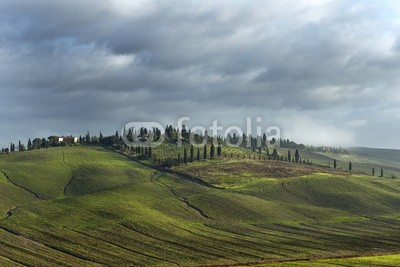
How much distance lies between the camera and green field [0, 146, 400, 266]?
306ft

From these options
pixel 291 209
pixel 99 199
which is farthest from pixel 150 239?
pixel 291 209

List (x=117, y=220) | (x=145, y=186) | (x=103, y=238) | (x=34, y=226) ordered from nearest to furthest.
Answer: (x=103, y=238)
(x=34, y=226)
(x=117, y=220)
(x=145, y=186)

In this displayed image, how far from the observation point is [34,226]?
4742 inches

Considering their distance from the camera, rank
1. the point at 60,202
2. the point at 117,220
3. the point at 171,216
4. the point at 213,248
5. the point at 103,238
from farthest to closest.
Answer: the point at 60,202, the point at 171,216, the point at 117,220, the point at 103,238, the point at 213,248

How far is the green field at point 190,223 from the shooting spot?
93.3m

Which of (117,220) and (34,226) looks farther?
(117,220)

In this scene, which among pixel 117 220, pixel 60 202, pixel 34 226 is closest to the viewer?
pixel 34 226

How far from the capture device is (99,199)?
157 meters

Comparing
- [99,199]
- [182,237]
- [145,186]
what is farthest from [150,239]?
[145,186]

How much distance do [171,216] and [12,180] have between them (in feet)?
251

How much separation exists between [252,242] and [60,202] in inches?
2641

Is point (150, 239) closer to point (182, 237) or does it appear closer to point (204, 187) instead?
point (182, 237)

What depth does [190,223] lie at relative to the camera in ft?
436

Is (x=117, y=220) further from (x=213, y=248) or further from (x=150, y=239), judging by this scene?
(x=213, y=248)
